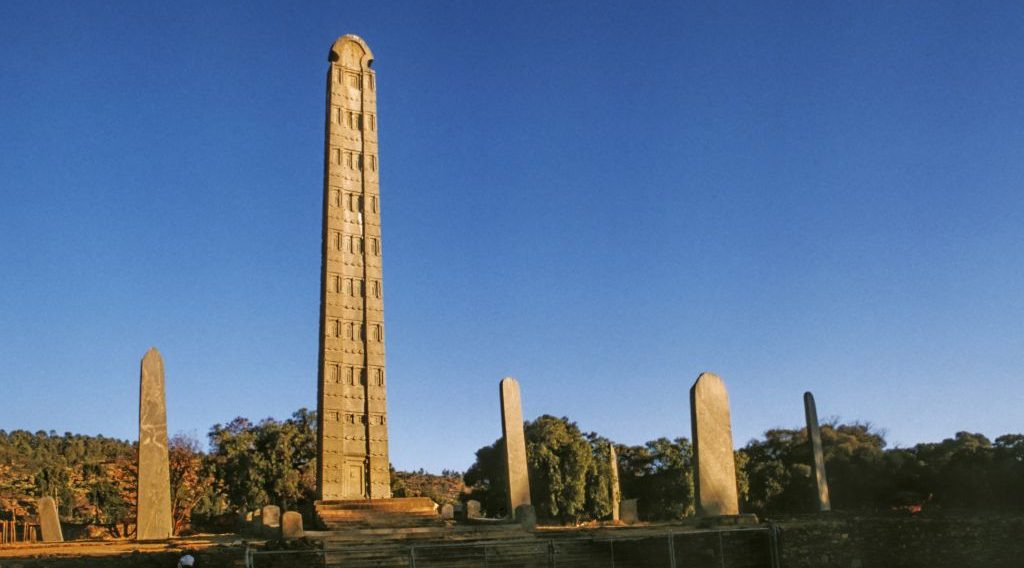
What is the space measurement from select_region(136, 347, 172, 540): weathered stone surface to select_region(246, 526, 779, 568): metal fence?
4.25 metres

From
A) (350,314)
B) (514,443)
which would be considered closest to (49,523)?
(350,314)

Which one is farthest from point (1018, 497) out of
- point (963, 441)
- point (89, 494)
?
point (89, 494)

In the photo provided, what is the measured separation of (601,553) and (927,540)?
6.98 m

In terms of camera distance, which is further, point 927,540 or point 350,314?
point 350,314

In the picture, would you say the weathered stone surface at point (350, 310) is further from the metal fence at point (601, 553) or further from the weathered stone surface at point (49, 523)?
the metal fence at point (601, 553)

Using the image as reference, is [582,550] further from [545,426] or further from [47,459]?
[47,459]

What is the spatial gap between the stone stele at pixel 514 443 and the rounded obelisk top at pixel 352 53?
1076 cm

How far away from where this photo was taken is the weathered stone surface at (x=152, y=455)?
18.4 metres

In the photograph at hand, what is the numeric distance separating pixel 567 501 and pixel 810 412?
15370 mm

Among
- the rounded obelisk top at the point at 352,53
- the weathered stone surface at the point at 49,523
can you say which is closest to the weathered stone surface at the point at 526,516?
the weathered stone surface at the point at 49,523

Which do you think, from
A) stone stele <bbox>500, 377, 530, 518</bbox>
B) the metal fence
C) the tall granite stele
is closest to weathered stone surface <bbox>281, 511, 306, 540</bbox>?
the metal fence

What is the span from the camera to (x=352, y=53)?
27312mm

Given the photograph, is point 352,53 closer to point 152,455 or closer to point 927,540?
point 152,455

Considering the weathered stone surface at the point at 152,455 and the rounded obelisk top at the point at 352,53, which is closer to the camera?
the weathered stone surface at the point at 152,455
